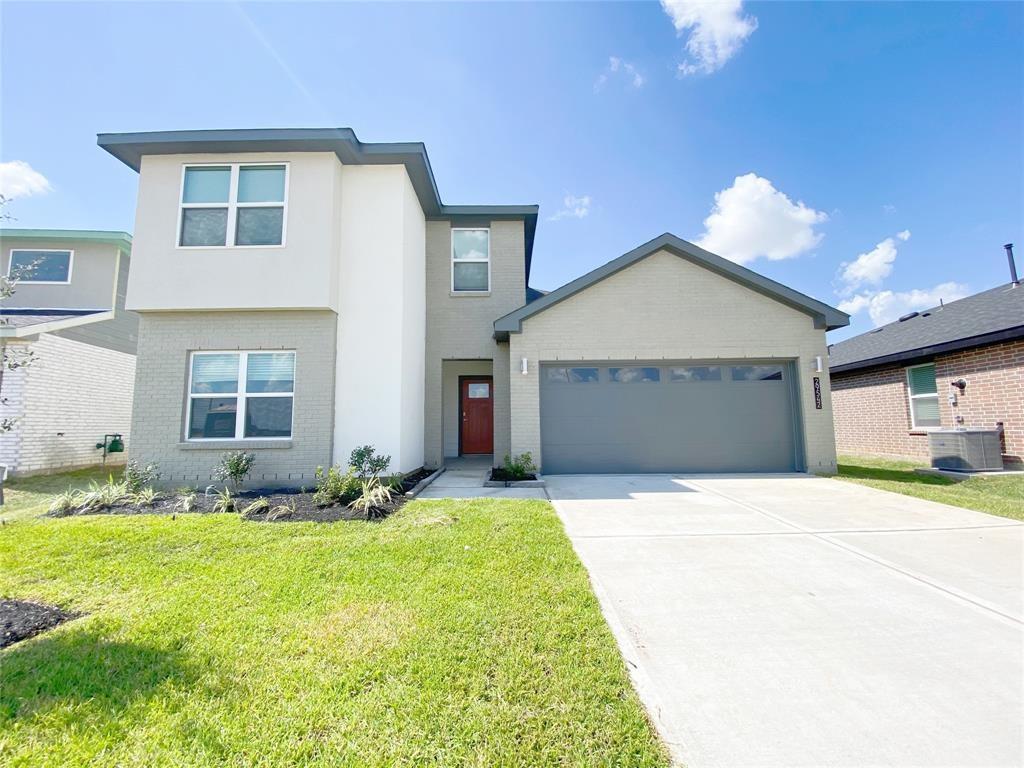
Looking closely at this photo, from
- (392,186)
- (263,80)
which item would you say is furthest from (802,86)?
(263,80)

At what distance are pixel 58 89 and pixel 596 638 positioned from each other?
10.9 meters

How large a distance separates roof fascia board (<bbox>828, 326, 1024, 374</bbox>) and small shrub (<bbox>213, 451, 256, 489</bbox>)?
15387mm

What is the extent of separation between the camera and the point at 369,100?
869cm

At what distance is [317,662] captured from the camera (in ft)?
7.85

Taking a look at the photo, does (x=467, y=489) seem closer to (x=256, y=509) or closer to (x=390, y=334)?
(x=256, y=509)

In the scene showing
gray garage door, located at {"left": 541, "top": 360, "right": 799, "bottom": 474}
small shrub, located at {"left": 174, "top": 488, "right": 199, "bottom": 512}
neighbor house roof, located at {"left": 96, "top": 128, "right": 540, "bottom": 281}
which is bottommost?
small shrub, located at {"left": 174, "top": 488, "right": 199, "bottom": 512}

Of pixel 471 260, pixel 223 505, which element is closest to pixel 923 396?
pixel 471 260

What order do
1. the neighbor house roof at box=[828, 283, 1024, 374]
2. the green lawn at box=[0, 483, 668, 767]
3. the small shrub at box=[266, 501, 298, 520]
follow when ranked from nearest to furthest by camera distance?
the green lawn at box=[0, 483, 668, 767], the small shrub at box=[266, 501, 298, 520], the neighbor house roof at box=[828, 283, 1024, 374]

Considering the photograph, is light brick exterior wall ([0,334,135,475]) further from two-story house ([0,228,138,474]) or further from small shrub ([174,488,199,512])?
small shrub ([174,488,199,512])

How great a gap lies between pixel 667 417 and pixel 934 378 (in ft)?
24.7

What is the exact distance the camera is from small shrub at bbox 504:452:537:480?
27.7 ft

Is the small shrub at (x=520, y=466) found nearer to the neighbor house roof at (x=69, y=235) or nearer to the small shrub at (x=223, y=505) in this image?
the small shrub at (x=223, y=505)

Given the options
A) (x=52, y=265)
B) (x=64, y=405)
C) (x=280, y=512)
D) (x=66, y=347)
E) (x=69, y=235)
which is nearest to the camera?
(x=280, y=512)

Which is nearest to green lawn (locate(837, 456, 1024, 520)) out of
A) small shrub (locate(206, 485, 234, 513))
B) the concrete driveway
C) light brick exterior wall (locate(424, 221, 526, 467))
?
the concrete driveway
